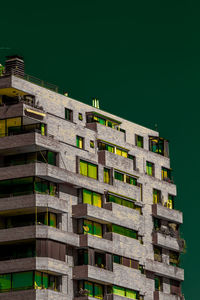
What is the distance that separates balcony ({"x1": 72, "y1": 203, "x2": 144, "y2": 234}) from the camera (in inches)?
5915

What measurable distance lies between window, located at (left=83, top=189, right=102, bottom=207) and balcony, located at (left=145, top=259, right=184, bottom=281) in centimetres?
1326

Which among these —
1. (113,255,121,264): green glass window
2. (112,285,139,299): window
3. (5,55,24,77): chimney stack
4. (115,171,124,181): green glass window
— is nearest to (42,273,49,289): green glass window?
(112,285,139,299): window

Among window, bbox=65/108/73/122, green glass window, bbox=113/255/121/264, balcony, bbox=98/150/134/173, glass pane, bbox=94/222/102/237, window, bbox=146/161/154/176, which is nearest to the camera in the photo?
glass pane, bbox=94/222/102/237

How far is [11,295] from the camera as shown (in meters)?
141

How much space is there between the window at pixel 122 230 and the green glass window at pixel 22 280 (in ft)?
53.0

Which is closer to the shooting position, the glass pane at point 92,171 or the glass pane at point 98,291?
the glass pane at point 98,291

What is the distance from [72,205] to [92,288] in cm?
1012

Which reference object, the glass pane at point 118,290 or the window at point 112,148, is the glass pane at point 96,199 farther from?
the glass pane at point 118,290

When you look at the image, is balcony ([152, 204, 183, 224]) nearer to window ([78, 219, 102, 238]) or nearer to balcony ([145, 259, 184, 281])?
balcony ([145, 259, 184, 281])

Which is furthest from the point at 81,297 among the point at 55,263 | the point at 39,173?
the point at 39,173

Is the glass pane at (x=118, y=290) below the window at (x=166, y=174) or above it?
below

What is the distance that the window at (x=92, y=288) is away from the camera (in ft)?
488

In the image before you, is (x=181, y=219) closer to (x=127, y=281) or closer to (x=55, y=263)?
(x=127, y=281)

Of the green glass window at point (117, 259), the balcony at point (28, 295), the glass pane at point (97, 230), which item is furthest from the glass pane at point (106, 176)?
the balcony at point (28, 295)
